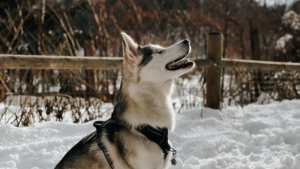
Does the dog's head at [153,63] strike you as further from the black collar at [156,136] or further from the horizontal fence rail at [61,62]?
the horizontal fence rail at [61,62]

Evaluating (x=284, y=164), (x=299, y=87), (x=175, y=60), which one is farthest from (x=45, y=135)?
(x=299, y=87)

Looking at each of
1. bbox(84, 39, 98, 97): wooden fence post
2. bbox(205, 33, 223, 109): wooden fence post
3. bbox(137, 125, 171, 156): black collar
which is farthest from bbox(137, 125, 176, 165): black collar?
bbox(84, 39, 98, 97): wooden fence post

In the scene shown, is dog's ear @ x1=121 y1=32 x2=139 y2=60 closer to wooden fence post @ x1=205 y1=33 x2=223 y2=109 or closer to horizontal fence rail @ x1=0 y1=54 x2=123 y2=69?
horizontal fence rail @ x1=0 y1=54 x2=123 y2=69

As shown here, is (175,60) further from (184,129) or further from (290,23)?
(290,23)

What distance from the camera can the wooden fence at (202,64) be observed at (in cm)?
428

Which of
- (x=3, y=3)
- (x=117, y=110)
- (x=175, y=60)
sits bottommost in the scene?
(x=117, y=110)

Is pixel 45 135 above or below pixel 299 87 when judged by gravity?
below

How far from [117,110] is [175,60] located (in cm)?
65

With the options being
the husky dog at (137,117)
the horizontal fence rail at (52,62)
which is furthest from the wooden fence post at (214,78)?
the husky dog at (137,117)

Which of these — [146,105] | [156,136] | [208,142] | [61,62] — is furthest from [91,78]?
[156,136]

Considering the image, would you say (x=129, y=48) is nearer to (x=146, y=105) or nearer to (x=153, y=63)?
(x=153, y=63)

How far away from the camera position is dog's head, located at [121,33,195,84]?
2.70m

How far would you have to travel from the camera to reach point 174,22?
2423 cm

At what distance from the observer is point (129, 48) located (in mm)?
2713
